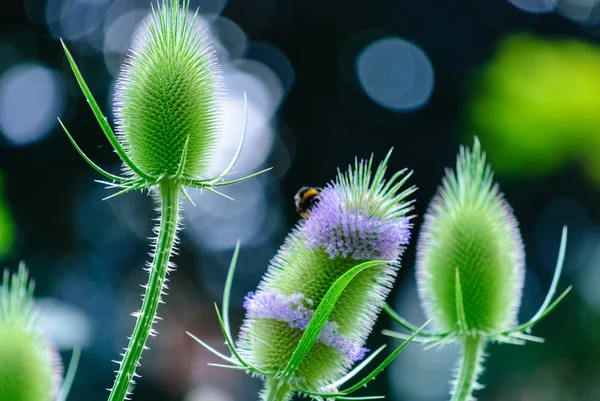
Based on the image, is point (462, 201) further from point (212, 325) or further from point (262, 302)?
point (212, 325)

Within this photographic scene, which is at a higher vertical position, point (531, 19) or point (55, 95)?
point (531, 19)

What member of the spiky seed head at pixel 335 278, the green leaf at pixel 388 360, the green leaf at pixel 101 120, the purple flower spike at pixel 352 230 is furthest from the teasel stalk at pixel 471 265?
the green leaf at pixel 101 120

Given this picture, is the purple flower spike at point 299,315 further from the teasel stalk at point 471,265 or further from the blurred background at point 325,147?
the blurred background at point 325,147

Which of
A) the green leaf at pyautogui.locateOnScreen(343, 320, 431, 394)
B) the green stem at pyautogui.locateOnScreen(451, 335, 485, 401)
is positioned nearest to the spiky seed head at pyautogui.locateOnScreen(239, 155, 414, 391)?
the green leaf at pyautogui.locateOnScreen(343, 320, 431, 394)

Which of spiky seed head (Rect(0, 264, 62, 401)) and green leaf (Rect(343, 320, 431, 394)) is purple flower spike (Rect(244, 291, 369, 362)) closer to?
green leaf (Rect(343, 320, 431, 394))

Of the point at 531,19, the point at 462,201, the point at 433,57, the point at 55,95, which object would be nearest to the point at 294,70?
the point at 433,57

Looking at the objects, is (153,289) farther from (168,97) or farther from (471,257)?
(471,257)

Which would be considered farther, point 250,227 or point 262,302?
point 250,227
